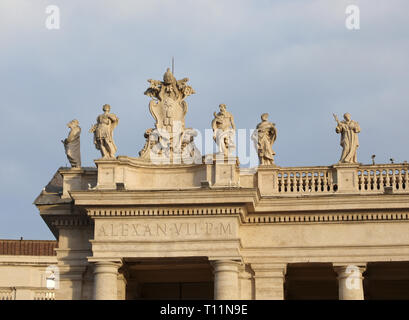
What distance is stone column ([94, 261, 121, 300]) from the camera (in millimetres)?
36688

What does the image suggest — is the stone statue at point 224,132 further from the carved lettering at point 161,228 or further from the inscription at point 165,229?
the carved lettering at point 161,228

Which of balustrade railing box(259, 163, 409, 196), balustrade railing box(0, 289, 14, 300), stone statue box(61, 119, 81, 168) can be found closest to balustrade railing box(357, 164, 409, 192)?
balustrade railing box(259, 163, 409, 196)

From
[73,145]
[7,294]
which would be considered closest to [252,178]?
[73,145]

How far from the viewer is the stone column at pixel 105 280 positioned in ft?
120

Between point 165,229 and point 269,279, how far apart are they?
3944mm

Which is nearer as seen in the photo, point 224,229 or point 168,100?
point 224,229

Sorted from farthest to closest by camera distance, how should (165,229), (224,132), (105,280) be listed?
1. (224,132)
2. (165,229)
3. (105,280)

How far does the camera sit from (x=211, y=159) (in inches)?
1486

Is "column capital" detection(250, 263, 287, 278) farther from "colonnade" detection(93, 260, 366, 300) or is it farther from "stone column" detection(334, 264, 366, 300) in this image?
"stone column" detection(334, 264, 366, 300)

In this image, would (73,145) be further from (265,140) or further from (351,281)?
(351,281)

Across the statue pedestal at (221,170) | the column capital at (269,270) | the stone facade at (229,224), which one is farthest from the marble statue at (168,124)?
the column capital at (269,270)

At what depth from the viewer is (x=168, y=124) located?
129 feet

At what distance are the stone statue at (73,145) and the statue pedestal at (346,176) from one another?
9107 mm

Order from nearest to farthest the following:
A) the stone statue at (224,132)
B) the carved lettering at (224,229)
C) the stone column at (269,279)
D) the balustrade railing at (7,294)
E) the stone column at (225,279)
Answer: the stone column at (225,279) < the carved lettering at (224,229) < the stone column at (269,279) < the stone statue at (224,132) < the balustrade railing at (7,294)
